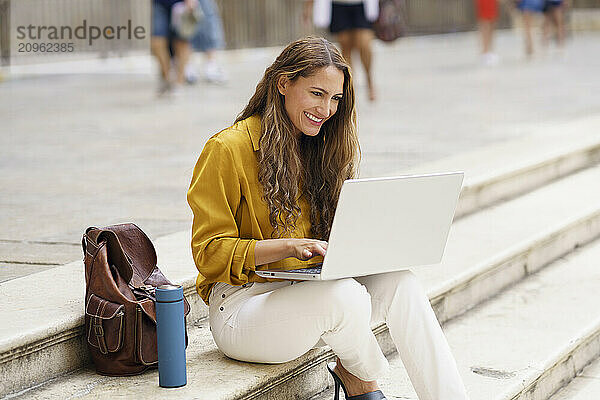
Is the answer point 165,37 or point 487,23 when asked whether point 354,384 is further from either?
point 487,23

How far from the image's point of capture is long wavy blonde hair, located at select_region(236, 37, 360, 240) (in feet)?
10.2

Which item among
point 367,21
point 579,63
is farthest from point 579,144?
point 579,63

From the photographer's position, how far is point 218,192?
304 centimetres

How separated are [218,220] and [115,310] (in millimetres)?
395

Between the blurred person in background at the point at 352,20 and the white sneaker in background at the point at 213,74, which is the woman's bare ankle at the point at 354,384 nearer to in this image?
the blurred person in background at the point at 352,20

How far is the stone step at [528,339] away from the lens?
11.9 ft

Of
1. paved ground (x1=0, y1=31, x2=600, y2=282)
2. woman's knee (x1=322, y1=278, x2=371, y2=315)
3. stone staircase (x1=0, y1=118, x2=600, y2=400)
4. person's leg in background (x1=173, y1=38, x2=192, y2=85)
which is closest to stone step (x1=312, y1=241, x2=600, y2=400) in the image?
stone staircase (x1=0, y1=118, x2=600, y2=400)

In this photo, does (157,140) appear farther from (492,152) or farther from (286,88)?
(286,88)

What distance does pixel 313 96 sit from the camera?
3113mm

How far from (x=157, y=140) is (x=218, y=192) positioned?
4.43 m

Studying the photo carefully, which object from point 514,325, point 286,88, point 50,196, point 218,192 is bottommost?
point 514,325

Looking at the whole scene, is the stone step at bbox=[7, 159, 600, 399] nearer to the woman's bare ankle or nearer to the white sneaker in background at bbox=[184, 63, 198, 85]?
the woman's bare ankle

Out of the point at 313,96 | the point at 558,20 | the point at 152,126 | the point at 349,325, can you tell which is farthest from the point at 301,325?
the point at 558,20

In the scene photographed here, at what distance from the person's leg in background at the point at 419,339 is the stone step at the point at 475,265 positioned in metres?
0.40
